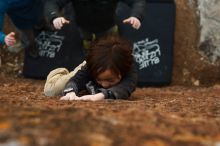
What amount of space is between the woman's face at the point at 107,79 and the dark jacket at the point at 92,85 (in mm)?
38

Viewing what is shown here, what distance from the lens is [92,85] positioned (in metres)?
4.37

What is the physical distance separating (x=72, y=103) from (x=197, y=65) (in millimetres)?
3856

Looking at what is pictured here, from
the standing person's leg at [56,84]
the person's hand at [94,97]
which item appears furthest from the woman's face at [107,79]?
the standing person's leg at [56,84]

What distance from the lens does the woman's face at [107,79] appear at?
13.7 feet

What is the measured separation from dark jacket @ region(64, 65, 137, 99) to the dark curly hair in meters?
0.09

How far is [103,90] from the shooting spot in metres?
4.16

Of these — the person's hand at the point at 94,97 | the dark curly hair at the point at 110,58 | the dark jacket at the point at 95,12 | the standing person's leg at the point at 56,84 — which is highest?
the dark jacket at the point at 95,12

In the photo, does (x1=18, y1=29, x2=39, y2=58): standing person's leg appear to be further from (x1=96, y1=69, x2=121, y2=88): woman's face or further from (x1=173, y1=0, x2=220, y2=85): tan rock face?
(x1=96, y1=69, x2=121, y2=88): woman's face

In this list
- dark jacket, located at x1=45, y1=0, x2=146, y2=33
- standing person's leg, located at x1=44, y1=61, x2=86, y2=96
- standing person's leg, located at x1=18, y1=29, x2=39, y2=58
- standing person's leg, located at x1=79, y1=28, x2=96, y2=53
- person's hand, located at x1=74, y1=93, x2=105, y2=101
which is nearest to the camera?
person's hand, located at x1=74, y1=93, x2=105, y2=101

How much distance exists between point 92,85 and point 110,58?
33 cm

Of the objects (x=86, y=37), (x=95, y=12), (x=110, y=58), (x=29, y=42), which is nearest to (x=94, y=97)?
(x=110, y=58)

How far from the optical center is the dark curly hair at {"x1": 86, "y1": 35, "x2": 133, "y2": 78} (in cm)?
414

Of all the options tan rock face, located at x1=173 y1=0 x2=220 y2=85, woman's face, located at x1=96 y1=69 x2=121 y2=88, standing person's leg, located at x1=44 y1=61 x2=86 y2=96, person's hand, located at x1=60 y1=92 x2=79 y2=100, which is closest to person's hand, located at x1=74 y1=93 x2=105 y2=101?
person's hand, located at x1=60 y1=92 x2=79 y2=100

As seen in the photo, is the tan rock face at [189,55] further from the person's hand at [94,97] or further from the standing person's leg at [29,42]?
the person's hand at [94,97]
